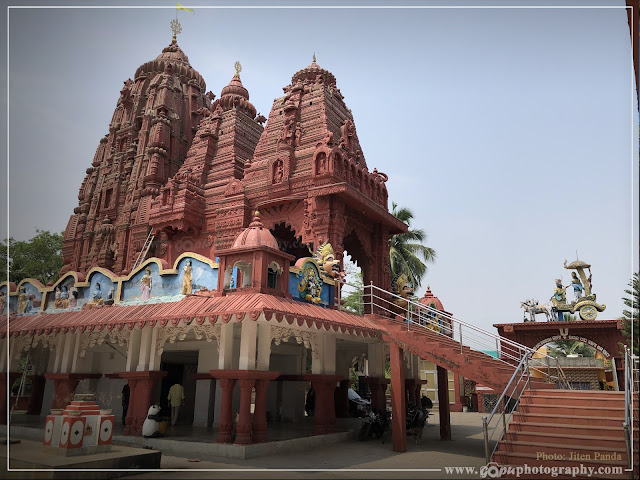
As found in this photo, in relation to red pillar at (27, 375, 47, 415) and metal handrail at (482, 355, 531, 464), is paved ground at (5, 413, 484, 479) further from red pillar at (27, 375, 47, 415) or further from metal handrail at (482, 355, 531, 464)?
red pillar at (27, 375, 47, 415)

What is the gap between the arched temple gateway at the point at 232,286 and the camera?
10.6 metres

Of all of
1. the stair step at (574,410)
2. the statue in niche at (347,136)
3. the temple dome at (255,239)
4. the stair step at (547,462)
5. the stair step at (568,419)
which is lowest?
the stair step at (547,462)

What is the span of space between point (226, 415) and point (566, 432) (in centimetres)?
670

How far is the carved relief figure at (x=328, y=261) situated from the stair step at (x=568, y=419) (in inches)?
223

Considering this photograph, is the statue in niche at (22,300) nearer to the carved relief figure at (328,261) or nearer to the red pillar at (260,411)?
the red pillar at (260,411)

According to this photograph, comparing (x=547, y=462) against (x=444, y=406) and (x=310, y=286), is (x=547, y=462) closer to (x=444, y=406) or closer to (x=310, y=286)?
(x=310, y=286)

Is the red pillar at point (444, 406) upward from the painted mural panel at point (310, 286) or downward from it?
downward

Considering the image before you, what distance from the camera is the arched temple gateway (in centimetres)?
1064

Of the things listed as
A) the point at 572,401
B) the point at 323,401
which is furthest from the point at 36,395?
the point at 572,401

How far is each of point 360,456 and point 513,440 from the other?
3.64 metres

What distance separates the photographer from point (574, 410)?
9109 millimetres

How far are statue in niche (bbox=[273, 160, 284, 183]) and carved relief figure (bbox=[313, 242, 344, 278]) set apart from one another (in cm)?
355

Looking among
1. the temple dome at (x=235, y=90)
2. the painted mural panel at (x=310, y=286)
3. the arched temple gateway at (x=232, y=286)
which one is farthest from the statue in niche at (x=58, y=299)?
the temple dome at (x=235, y=90)

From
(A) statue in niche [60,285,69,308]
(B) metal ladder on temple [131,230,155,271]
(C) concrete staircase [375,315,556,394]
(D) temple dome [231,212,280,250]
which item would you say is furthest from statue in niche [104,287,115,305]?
(C) concrete staircase [375,315,556,394]
